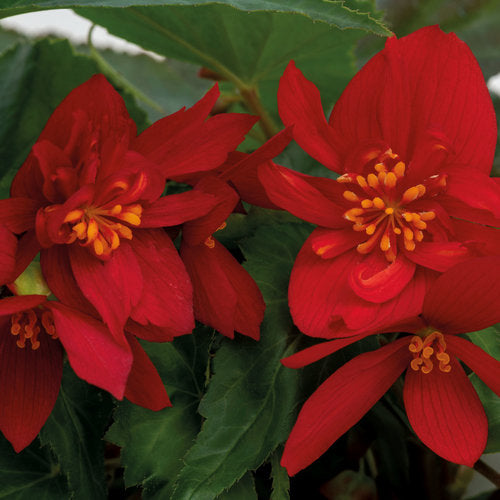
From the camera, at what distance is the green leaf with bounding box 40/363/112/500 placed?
1.26 feet

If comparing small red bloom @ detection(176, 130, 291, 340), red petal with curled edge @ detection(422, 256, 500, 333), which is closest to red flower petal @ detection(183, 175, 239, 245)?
small red bloom @ detection(176, 130, 291, 340)

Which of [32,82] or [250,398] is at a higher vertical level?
[32,82]

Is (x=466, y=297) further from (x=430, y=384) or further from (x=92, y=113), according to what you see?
(x=92, y=113)

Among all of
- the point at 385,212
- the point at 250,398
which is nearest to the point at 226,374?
the point at 250,398

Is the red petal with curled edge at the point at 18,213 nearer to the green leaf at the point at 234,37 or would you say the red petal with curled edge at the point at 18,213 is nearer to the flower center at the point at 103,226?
the flower center at the point at 103,226

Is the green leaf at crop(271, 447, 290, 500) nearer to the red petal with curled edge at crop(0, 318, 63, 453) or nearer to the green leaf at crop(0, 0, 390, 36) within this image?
the red petal with curled edge at crop(0, 318, 63, 453)

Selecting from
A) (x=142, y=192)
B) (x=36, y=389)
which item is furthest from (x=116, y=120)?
(x=36, y=389)

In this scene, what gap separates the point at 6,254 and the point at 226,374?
0.13 m

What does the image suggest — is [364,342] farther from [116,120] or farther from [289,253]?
[116,120]

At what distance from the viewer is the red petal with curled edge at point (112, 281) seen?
10.9 inches

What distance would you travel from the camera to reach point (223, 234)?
391 mm

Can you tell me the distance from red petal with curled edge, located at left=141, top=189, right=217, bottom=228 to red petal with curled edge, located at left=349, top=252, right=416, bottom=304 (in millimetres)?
80

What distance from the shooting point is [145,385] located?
312mm

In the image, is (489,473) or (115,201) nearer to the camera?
(115,201)
